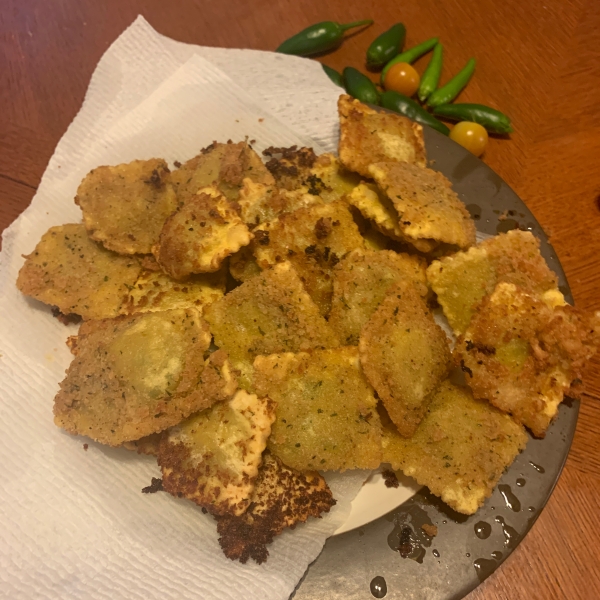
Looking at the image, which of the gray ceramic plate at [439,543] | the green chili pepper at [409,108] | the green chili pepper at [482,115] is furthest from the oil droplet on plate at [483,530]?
the green chili pepper at [482,115]

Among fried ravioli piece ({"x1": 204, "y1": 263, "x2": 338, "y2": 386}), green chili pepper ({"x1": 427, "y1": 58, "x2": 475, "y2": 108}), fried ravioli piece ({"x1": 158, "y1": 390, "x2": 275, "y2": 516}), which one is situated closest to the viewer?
fried ravioli piece ({"x1": 158, "y1": 390, "x2": 275, "y2": 516})

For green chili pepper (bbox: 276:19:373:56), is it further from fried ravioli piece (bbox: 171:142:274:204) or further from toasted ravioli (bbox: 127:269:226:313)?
toasted ravioli (bbox: 127:269:226:313)

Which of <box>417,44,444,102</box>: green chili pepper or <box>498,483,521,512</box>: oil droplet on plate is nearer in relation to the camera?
<box>498,483,521,512</box>: oil droplet on plate

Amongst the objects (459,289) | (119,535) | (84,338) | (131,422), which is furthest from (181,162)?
(119,535)

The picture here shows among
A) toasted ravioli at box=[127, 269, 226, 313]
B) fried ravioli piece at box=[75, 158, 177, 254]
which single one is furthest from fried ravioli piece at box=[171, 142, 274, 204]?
toasted ravioli at box=[127, 269, 226, 313]

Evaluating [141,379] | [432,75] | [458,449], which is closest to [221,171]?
[141,379]

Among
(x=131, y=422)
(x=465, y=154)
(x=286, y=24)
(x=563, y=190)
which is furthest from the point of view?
(x=286, y=24)

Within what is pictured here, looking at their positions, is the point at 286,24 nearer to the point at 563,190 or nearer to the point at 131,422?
the point at 563,190

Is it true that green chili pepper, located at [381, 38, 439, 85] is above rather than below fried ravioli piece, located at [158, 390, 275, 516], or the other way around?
above
